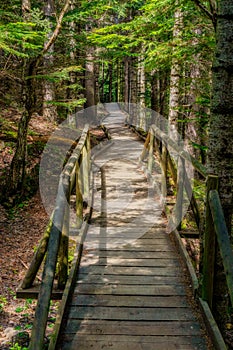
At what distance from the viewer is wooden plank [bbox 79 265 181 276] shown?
497 centimetres

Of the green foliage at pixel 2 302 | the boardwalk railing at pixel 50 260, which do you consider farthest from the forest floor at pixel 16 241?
the boardwalk railing at pixel 50 260

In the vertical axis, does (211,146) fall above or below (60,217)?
above

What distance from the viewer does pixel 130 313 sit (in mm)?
4070

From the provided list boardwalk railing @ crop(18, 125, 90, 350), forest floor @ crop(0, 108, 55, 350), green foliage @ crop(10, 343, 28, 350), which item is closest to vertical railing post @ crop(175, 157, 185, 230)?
boardwalk railing @ crop(18, 125, 90, 350)

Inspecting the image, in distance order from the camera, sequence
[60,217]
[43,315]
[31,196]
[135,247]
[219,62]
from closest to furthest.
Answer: [43,315]
[60,217]
[219,62]
[135,247]
[31,196]

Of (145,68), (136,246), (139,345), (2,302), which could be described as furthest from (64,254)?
(145,68)

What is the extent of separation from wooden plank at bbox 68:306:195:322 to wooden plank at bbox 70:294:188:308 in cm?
8

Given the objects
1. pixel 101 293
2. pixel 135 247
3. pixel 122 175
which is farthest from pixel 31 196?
pixel 101 293

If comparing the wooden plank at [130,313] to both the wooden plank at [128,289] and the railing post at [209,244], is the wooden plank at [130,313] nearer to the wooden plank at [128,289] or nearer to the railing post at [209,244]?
the wooden plank at [128,289]

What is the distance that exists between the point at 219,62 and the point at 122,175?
675 centimetres

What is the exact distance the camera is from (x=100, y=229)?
6.53m

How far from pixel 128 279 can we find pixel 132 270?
257mm

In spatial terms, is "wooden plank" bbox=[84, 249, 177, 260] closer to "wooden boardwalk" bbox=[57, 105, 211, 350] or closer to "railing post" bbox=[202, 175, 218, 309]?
"wooden boardwalk" bbox=[57, 105, 211, 350]

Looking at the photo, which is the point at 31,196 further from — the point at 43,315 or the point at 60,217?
the point at 43,315
